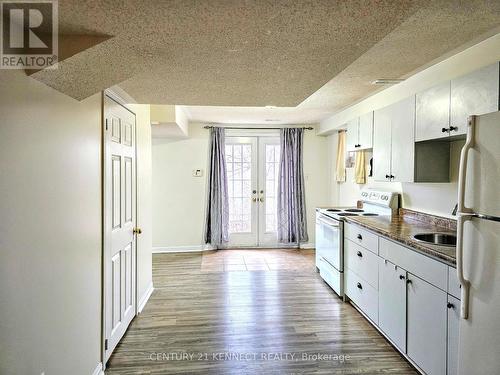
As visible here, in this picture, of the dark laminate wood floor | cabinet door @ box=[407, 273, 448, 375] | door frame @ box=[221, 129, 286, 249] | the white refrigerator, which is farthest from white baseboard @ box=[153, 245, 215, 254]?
the white refrigerator

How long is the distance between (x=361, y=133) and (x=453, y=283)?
240cm

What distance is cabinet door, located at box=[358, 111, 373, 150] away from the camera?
3635 millimetres

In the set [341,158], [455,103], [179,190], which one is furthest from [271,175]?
[455,103]

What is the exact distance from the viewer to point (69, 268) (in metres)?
1.74

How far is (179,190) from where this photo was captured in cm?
577

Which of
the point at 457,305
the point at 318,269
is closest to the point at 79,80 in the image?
the point at 457,305

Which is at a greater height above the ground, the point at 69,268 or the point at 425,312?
the point at 69,268

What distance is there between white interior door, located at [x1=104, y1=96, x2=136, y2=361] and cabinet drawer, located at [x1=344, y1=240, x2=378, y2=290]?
2.23 metres

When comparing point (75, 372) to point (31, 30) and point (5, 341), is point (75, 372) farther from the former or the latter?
point (31, 30)

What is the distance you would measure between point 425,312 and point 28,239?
2350 mm

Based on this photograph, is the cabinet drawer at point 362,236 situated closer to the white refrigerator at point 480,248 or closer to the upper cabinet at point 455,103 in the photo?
the upper cabinet at point 455,103

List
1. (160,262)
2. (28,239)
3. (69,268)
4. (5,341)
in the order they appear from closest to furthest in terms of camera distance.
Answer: (5,341), (28,239), (69,268), (160,262)

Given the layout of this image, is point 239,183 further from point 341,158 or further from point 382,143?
point 382,143

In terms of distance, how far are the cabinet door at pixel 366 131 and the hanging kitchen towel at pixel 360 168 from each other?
589 millimetres
